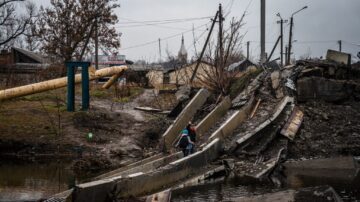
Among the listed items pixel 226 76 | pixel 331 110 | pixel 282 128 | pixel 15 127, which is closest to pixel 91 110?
pixel 15 127

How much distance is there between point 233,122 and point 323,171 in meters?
4.47

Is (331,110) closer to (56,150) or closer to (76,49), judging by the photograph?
(56,150)

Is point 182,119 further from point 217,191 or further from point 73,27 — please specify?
point 73,27

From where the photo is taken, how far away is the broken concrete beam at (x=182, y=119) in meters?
17.4

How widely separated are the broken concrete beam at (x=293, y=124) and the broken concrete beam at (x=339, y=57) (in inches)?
228

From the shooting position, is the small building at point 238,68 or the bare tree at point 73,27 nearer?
the small building at point 238,68

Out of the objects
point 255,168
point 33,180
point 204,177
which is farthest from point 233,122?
point 33,180

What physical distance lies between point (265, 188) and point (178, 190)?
2.45 metres

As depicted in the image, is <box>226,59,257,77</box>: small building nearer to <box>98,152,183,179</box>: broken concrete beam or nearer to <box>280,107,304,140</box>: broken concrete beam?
<box>280,107,304,140</box>: broken concrete beam

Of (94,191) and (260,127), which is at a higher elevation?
(260,127)

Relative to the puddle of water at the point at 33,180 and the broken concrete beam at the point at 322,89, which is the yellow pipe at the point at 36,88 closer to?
the puddle of water at the point at 33,180

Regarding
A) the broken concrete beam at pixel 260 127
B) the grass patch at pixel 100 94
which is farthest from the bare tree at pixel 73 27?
the broken concrete beam at pixel 260 127

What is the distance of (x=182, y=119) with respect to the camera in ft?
61.8

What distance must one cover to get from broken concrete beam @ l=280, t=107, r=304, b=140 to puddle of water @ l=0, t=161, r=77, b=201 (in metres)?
8.04
